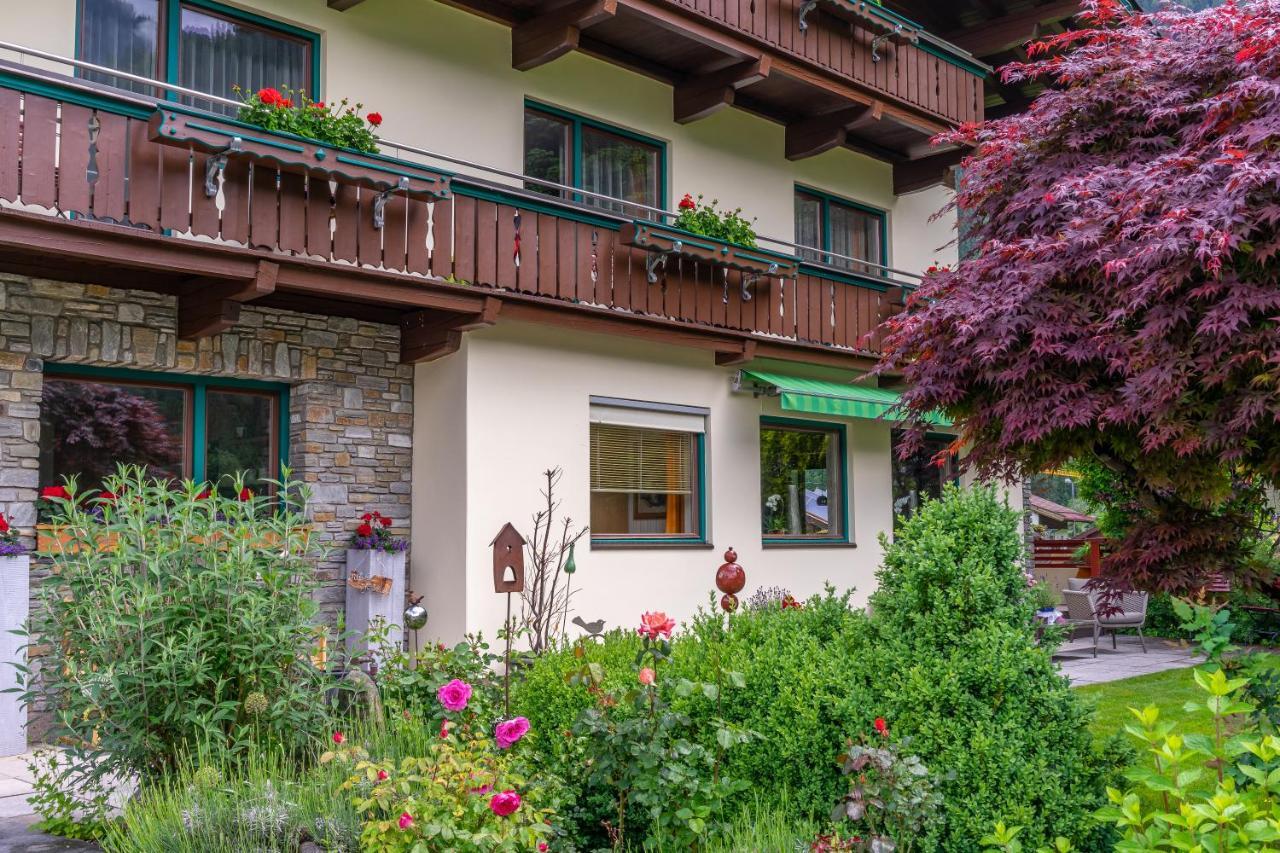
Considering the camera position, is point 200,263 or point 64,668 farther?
point 200,263

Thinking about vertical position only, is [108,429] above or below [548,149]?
below

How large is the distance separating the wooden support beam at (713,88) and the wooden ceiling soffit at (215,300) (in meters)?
5.81

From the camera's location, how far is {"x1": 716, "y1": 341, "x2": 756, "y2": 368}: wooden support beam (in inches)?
468

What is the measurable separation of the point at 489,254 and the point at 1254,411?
6.17 metres

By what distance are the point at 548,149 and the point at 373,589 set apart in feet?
16.3

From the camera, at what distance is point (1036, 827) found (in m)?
4.09

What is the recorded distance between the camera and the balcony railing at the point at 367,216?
23.3 feet

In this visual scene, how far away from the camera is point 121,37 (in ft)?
28.1

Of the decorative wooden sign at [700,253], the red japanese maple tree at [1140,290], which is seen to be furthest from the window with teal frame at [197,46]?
the red japanese maple tree at [1140,290]

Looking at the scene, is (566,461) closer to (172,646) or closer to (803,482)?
(803,482)

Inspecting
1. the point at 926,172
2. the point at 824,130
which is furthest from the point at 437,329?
the point at 926,172

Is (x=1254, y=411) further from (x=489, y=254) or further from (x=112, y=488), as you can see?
(x=489, y=254)

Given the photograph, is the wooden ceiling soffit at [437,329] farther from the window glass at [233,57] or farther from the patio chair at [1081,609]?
the patio chair at [1081,609]

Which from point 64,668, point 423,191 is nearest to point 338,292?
point 423,191
